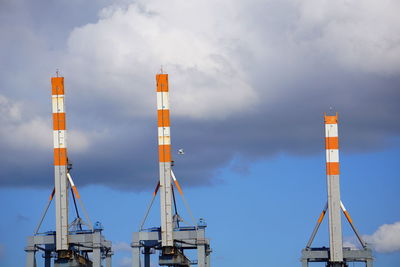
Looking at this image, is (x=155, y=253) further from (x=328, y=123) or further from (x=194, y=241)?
(x=328, y=123)

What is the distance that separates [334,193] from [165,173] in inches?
627

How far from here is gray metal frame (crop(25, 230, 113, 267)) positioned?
121250mm

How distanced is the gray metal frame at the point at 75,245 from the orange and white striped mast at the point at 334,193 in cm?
2228

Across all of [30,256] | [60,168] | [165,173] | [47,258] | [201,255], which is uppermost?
[60,168]

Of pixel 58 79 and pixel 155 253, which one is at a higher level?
pixel 58 79

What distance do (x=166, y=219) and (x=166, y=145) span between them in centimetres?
696

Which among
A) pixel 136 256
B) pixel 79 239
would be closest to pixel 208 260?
pixel 136 256

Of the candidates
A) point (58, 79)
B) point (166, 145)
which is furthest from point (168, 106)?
point (58, 79)

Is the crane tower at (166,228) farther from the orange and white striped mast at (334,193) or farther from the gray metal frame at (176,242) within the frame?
the orange and white striped mast at (334,193)

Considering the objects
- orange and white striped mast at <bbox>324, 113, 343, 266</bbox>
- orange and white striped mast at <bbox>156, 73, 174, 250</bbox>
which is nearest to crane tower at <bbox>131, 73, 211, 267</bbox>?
orange and white striped mast at <bbox>156, 73, 174, 250</bbox>

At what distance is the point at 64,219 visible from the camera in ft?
396

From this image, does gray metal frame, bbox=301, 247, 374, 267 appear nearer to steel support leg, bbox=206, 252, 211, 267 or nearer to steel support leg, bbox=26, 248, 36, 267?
steel support leg, bbox=206, 252, 211, 267

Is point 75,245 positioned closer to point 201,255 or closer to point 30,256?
point 30,256

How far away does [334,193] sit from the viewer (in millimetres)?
117688
